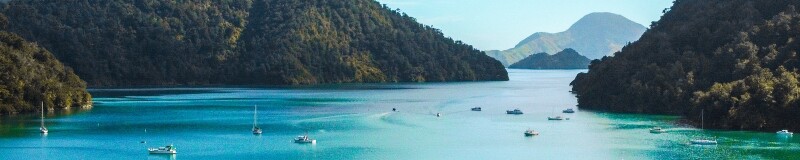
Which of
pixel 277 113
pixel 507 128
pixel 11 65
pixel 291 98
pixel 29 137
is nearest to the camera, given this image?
pixel 29 137

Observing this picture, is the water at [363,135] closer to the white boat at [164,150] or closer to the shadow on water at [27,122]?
the shadow on water at [27,122]

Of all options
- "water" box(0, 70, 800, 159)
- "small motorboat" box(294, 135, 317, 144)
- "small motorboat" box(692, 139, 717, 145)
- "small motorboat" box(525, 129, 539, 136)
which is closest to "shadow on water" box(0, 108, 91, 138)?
"water" box(0, 70, 800, 159)

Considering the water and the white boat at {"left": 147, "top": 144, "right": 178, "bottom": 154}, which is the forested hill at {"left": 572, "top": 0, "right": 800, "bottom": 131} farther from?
the white boat at {"left": 147, "top": 144, "right": 178, "bottom": 154}

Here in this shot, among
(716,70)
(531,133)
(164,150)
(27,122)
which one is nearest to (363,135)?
(531,133)

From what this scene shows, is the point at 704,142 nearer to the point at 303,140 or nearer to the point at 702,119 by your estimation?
the point at 702,119

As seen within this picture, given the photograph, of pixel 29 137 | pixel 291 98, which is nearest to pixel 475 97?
pixel 291 98

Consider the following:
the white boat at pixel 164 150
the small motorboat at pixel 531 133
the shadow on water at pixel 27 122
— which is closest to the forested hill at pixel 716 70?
the small motorboat at pixel 531 133

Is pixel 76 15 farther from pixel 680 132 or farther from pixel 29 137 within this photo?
pixel 680 132
